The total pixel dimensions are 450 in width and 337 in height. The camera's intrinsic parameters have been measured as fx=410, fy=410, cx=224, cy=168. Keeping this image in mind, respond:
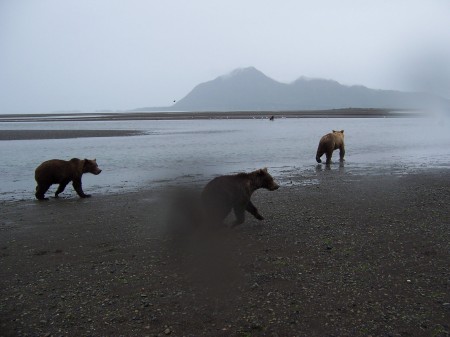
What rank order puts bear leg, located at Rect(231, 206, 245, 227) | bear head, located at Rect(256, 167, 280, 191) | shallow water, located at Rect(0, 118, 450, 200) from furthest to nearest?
shallow water, located at Rect(0, 118, 450, 200) < bear head, located at Rect(256, 167, 280, 191) < bear leg, located at Rect(231, 206, 245, 227)

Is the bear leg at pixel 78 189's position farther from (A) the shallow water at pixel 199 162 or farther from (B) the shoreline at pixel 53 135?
(B) the shoreline at pixel 53 135

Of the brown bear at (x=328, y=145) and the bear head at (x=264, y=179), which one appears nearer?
the bear head at (x=264, y=179)

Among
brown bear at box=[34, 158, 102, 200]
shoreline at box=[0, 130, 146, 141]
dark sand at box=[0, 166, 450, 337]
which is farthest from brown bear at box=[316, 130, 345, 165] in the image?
shoreline at box=[0, 130, 146, 141]

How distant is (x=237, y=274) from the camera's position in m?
5.78

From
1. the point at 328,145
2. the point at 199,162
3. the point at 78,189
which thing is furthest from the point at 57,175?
the point at 328,145

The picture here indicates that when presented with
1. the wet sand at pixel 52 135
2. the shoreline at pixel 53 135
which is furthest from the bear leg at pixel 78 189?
the wet sand at pixel 52 135

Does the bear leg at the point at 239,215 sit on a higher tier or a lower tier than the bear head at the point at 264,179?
lower

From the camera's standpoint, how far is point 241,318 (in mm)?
4641

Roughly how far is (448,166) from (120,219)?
1327 centimetres

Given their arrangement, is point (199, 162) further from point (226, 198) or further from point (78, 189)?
point (226, 198)

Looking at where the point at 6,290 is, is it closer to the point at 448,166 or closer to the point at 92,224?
the point at 92,224

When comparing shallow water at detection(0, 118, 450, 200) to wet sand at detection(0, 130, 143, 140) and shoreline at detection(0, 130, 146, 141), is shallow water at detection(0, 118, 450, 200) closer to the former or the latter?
shoreline at detection(0, 130, 146, 141)

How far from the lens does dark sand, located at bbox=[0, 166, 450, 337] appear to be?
4.54 metres

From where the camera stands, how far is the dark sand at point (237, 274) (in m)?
4.54
